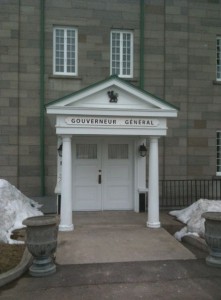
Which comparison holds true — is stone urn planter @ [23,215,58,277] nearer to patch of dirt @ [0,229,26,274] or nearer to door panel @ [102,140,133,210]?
patch of dirt @ [0,229,26,274]

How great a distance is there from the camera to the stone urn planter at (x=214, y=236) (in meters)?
7.19

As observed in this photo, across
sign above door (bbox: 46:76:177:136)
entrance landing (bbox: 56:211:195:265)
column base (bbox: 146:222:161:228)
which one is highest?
sign above door (bbox: 46:76:177:136)

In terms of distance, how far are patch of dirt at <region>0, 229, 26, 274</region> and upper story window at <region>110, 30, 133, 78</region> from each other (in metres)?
7.90

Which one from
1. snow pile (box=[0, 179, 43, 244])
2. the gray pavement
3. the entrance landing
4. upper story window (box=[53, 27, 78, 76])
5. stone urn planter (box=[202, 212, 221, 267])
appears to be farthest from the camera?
upper story window (box=[53, 27, 78, 76])

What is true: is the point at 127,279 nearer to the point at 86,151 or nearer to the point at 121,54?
the point at 86,151

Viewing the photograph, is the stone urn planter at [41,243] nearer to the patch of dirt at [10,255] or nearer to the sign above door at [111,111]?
the patch of dirt at [10,255]

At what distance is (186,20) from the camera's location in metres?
14.4

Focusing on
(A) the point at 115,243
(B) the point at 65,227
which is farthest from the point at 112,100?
(A) the point at 115,243

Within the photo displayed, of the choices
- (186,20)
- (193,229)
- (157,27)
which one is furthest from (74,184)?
(186,20)

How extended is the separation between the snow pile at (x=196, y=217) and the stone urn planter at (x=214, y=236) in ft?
5.52

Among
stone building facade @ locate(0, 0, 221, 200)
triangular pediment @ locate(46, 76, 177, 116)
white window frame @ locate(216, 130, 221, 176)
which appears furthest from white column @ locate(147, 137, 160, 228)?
white window frame @ locate(216, 130, 221, 176)

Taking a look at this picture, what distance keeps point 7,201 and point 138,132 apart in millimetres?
4031

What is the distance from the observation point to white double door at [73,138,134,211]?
473 inches

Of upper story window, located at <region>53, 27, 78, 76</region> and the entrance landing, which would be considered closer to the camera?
the entrance landing
